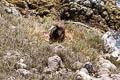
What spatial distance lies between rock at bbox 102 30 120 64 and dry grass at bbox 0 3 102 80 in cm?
17

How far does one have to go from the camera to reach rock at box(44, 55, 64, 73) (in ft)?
16.5

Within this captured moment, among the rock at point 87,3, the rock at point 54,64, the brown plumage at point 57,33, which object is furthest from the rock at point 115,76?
the rock at point 87,3

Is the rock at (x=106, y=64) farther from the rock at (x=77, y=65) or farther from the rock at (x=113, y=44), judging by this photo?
the rock at (x=77, y=65)

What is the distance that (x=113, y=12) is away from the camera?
1204 cm

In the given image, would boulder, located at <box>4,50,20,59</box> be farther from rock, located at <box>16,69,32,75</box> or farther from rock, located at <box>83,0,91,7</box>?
rock, located at <box>83,0,91,7</box>

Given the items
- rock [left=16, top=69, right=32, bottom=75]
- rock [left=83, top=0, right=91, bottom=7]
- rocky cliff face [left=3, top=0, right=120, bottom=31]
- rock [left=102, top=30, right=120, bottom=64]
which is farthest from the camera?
rock [left=83, top=0, right=91, bottom=7]

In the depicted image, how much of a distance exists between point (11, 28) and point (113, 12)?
6236 millimetres

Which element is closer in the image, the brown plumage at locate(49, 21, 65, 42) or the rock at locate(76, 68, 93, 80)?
the rock at locate(76, 68, 93, 80)

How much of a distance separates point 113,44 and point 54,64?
2.38 metres

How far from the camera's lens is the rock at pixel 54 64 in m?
5.04

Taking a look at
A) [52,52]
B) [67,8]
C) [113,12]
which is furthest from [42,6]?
[52,52]

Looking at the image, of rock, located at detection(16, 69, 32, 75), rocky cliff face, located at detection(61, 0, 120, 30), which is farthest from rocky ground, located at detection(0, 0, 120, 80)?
rocky cliff face, located at detection(61, 0, 120, 30)

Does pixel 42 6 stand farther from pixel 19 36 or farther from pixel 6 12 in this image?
pixel 19 36

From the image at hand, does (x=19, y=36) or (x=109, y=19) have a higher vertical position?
(x=19, y=36)
